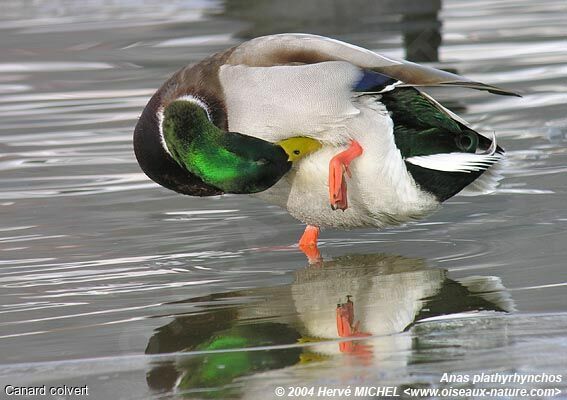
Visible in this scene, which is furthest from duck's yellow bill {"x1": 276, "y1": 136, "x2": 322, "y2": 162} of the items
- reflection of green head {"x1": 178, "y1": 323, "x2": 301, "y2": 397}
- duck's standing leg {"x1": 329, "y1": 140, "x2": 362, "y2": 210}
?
reflection of green head {"x1": 178, "y1": 323, "x2": 301, "y2": 397}

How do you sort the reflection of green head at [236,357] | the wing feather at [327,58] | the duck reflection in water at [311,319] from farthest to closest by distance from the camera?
the wing feather at [327,58] → the duck reflection in water at [311,319] → the reflection of green head at [236,357]

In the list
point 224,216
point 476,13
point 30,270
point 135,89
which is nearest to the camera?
point 30,270

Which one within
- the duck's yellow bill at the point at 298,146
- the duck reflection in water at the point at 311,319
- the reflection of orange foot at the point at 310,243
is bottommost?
the reflection of orange foot at the point at 310,243

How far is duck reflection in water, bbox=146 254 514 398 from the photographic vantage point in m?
3.93

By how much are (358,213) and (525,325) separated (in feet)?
4.33

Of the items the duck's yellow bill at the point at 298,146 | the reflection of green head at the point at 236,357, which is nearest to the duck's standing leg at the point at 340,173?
the duck's yellow bill at the point at 298,146

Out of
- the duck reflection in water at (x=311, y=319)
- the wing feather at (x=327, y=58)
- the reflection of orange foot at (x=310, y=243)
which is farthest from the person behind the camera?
the reflection of orange foot at (x=310, y=243)

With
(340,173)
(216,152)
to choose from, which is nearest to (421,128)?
(340,173)

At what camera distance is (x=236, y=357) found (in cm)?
403

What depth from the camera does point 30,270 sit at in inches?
207

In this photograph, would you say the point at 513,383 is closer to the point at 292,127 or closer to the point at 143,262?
the point at 292,127

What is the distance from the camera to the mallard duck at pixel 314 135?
4.96m

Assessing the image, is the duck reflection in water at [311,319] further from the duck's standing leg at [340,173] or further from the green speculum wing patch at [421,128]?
the green speculum wing patch at [421,128]

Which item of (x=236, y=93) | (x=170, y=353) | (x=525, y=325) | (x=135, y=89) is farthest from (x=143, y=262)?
(x=135, y=89)
